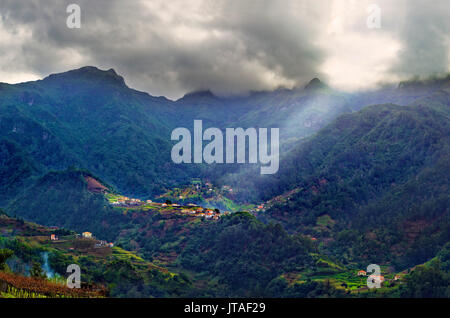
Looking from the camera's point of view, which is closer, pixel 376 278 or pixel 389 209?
pixel 376 278

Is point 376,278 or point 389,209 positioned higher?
point 389,209

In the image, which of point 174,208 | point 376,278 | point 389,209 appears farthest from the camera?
point 389,209

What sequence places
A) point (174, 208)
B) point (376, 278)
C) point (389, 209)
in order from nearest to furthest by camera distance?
point (376, 278), point (174, 208), point (389, 209)

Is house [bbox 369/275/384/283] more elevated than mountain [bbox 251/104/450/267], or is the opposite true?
mountain [bbox 251/104/450/267]

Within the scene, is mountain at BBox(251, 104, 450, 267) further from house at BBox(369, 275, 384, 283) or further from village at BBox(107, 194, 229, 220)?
village at BBox(107, 194, 229, 220)

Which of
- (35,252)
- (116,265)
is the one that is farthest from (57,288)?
(35,252)

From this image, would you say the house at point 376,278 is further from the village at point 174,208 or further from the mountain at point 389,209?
the village at point 174,208

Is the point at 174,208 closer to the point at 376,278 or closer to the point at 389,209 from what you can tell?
the point at 389,209

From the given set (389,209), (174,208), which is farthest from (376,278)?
(174,208)

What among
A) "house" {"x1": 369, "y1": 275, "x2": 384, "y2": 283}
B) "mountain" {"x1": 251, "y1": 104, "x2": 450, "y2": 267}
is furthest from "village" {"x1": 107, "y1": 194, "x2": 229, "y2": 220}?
"house" {"x1": 369, "y1": 275, "x2": 384, "y2": 283}

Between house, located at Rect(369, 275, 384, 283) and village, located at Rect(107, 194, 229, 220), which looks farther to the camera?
village, located at Rect(107, 194, 229, 220)

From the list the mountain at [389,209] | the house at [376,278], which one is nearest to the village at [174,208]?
the mountain at [389,209]
